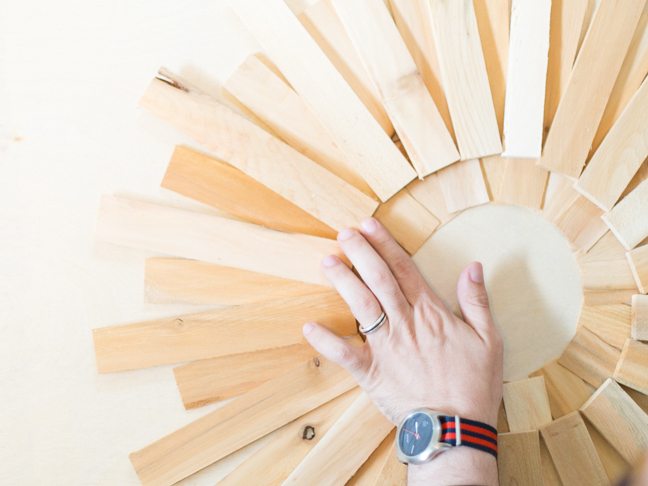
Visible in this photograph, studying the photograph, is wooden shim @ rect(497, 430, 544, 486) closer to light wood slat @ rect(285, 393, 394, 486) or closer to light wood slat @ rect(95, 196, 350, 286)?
light wood slat @ rect(285, 393, 394, 486)

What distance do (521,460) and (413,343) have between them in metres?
0.30

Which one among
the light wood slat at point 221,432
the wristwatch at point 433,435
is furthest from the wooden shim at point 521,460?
the light wood slat at point 221,432

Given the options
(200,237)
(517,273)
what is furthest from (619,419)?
(200,237)

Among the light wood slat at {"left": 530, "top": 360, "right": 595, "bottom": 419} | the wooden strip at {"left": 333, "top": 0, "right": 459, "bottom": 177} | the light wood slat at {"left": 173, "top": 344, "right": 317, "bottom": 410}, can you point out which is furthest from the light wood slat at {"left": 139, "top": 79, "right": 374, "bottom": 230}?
the light wood slat at {"left": 530, "top": 360, "right": 595, "bottom": 419}

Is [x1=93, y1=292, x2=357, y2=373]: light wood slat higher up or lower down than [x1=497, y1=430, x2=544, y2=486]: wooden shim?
higher up

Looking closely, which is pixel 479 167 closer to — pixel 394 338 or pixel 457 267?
pixel 457 267

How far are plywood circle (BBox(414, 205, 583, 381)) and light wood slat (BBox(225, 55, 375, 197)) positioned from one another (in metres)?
0.21

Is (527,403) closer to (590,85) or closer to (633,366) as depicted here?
(633,366)

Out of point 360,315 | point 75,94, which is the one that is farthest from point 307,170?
point 75,94

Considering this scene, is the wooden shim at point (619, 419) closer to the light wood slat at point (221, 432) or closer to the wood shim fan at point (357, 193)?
the wood shim fan at point (357, 193)

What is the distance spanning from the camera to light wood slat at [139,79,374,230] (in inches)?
30.7

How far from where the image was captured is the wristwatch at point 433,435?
2.43ft

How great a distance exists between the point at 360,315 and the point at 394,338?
73mm

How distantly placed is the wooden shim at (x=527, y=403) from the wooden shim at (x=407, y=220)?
32cm
